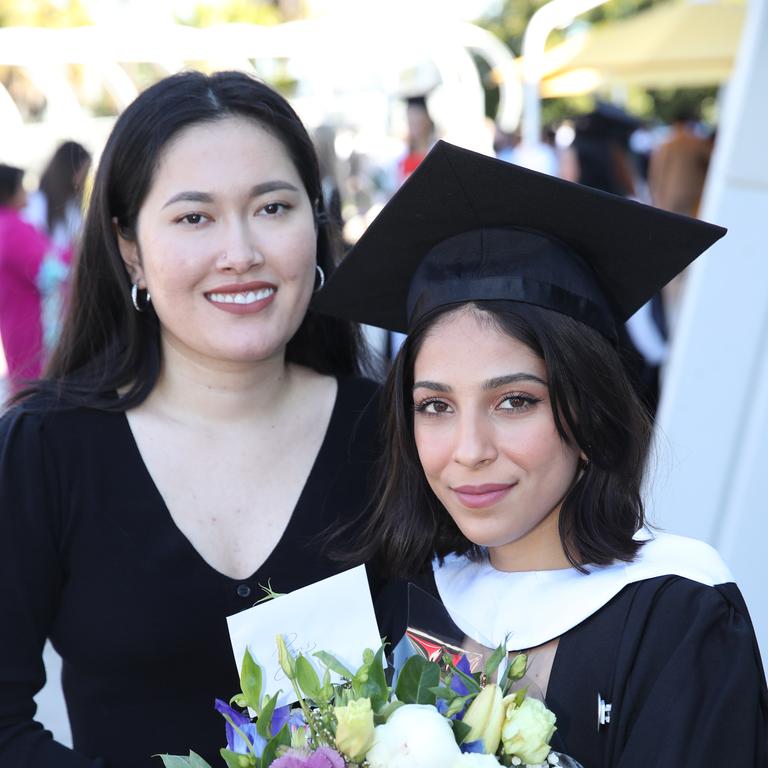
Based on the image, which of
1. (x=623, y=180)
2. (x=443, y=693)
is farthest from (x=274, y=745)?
(x=623, y=180)

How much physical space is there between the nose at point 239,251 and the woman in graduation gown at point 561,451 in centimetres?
25

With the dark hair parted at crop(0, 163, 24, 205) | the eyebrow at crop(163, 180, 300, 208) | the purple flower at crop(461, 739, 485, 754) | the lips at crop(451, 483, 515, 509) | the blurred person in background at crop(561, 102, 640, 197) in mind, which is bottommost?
the purple flower at crop(461, 739, 485, 754)

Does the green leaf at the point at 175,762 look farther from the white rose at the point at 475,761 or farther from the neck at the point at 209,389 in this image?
the neck at the point at 209,389

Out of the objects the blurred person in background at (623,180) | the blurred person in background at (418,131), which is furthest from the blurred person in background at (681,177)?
the blurred person in background at (418,131)

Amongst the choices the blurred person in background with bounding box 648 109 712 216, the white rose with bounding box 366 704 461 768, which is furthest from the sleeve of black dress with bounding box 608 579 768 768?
the blurred person in background with bounding box 648 109 712 216

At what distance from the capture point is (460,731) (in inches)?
63.7

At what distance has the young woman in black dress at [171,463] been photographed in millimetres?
2275

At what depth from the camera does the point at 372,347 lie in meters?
3.09

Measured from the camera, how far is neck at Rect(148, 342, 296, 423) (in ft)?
8.20

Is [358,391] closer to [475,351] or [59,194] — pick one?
[475,351]

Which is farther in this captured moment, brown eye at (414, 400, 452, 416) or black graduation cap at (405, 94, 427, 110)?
black graduation cap at (405, 94, 427, 110)

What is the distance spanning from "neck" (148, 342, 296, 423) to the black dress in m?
0.18

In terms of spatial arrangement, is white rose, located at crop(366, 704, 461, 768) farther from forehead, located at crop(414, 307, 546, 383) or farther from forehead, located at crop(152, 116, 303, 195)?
forehead, located at crop(152, 116, 303, 195)

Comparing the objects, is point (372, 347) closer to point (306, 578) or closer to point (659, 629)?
point (306, 578)
